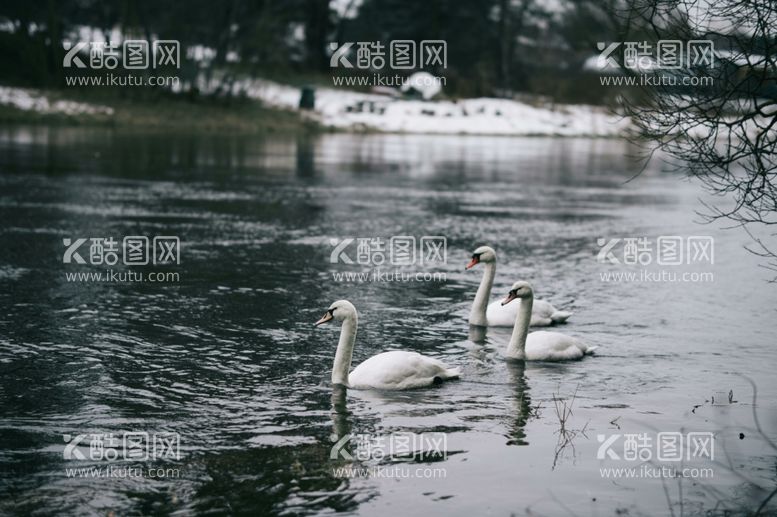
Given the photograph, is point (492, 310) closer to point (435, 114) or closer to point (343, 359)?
point (343, 359)

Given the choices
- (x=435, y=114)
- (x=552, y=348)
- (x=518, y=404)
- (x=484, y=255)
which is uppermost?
(x=435, y=114)

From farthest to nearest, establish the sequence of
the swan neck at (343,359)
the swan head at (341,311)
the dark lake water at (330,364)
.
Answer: the swan head at (341,311) → the swan neck at (343,359) → the dark lake water at (330,364)

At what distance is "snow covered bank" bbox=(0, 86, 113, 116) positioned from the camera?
40594 millimetres

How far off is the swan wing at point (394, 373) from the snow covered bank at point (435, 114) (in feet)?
132

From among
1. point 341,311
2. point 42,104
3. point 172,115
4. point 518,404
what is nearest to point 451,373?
point 518,404

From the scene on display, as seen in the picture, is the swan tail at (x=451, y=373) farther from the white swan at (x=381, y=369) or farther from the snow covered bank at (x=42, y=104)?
the snow covered bank at (x=42, y=104)

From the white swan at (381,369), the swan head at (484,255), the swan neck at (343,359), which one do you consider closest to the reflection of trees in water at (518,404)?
the white swan at (381,369)

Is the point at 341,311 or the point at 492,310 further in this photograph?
the point at 492,310

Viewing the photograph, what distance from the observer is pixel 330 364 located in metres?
10.5

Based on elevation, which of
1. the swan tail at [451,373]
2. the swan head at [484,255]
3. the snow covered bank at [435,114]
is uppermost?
the snow covered bank at [435,114]

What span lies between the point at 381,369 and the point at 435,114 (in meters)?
47.2

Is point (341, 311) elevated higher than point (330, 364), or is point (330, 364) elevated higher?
point (341, 311)

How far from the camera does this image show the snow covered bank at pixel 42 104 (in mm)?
40594

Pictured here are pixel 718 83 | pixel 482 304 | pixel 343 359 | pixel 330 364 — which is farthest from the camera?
pixel 482 304
